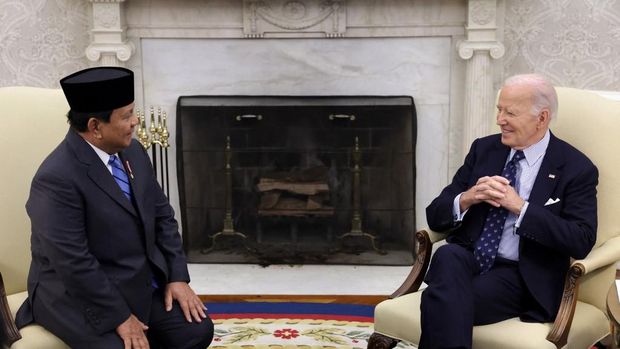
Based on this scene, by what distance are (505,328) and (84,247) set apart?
130 cm

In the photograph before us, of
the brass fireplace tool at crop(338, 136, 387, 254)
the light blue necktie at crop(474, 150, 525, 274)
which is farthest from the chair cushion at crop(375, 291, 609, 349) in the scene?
the brass fireplace tool at crop(338, 136, 387, 254)

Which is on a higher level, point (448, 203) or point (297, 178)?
point (448, 203)

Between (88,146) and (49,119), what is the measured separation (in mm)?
537

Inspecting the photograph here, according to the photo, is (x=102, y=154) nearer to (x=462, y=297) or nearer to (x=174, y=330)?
(x=174, y=330)

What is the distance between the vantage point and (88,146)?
2.54 meters

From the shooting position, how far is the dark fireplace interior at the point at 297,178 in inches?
179

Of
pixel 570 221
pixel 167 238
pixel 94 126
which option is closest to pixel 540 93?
pixel 570 221

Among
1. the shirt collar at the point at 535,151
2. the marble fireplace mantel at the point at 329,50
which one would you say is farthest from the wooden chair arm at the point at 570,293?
the marble fireplace mantel at the point at 329,50

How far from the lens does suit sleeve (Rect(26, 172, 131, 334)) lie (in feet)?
7.95

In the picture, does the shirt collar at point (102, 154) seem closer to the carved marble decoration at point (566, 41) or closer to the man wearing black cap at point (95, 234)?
the man wearing black cap at point (95, 234)

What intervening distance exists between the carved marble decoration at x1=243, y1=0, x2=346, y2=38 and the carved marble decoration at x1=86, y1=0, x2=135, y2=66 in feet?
2.17

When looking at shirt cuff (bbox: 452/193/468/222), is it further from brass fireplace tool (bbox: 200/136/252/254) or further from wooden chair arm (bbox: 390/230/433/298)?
brass fireplace tool (bbox: 200/136/252/254)

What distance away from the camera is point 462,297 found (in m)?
2.63

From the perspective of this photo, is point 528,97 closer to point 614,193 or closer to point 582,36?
point 614,193
